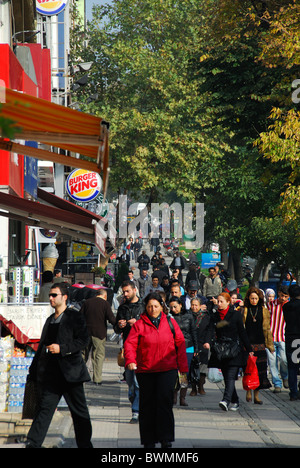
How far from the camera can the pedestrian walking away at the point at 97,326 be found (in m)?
13.6

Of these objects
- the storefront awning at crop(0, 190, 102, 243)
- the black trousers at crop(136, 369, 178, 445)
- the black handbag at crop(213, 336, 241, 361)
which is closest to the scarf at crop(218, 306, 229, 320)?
the black handbag at crop(213, 336, 241, 361)

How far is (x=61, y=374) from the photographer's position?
25.2ft

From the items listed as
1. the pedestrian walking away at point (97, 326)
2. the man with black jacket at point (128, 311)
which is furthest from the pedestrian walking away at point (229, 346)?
the pedestrian walking away at point (97, 326)

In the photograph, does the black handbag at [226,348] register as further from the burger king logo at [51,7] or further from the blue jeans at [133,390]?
the burger king logo at [51,7]

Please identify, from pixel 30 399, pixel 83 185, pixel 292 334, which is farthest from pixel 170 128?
pixel 30 399

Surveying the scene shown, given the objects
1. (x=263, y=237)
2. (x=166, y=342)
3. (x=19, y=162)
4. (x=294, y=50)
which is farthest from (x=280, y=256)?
(x=166, y=342)

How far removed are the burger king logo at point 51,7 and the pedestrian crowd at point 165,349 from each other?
453 inches

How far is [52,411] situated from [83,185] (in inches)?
713

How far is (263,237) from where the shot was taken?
3181 centimetres

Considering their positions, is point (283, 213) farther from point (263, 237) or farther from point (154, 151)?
point (154, 151)

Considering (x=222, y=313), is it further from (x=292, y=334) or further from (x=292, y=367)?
(x=292, y=367)

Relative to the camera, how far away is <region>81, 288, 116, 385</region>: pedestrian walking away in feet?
44.8

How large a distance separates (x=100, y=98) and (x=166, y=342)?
36.7 meters
